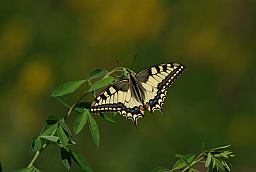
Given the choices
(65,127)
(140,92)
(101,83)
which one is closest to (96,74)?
(101,83)

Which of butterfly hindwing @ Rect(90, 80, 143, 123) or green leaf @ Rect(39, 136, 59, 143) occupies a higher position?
butterfly hindwing @ Rect(90, 80, 143, 123)

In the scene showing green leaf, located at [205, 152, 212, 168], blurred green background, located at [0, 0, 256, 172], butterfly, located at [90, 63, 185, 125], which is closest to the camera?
green leaf, located at [205, 152, 212, 168]

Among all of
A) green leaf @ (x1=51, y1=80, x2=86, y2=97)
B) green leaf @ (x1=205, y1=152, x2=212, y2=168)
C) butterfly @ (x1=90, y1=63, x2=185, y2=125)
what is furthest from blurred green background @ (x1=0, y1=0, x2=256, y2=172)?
green leaf @ (x1=205, y1=152, x2=212, y2=168)

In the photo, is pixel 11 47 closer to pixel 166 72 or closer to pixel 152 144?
pixel 152 144

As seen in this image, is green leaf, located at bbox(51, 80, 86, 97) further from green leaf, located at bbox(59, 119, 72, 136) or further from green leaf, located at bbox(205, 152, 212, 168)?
green leaf, located at bbox(205, 152, 212, 168)

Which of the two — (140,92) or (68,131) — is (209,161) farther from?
(140,92)

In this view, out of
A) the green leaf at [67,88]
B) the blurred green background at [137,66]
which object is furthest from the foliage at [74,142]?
the blurred green background at [137,66]
